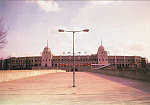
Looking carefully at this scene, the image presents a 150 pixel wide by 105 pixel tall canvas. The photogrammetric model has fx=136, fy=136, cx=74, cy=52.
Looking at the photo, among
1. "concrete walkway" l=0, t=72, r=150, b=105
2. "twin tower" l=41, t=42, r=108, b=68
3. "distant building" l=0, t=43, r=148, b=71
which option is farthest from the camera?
"distant building" l=0, t=43, r=148, b=71

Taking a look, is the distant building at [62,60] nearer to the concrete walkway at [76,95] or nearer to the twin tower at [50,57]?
the twin tower at [50,57]

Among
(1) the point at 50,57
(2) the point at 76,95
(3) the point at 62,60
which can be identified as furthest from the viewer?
(1) the point at 50,57

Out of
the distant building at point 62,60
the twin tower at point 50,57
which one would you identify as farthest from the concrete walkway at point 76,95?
the twin tower at point 50,57

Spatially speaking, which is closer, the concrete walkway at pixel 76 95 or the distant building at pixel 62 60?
the concrete walkway at pixel 76 95

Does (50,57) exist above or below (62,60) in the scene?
above

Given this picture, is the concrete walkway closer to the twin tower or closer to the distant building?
the distant building

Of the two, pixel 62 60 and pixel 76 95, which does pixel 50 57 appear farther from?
pixel 76 95

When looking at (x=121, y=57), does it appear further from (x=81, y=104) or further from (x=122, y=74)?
(x=81, y=104)

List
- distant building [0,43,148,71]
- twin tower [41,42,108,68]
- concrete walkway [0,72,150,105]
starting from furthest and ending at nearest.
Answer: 1. distant building [0,43,148,71]
2. twin tower [41,42,108,68]
3. concrete walkway [0,72,150,105]

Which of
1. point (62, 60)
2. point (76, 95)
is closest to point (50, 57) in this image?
point (62, 60)

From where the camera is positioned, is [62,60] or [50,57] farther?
[50,57]

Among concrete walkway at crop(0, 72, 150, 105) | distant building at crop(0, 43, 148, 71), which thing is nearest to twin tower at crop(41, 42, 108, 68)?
distant building at crop(0, 43, 148, 71)

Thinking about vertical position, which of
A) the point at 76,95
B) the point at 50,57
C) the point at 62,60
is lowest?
the point at 76,95

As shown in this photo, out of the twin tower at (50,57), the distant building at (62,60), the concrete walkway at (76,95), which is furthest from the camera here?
the distant building at (62,60)
